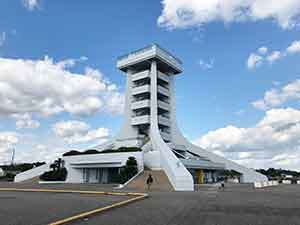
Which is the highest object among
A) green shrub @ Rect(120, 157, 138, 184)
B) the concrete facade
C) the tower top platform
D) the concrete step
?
the tower top platform

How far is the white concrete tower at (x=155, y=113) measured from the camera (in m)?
46.0

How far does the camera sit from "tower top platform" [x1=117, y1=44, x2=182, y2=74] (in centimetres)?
4938

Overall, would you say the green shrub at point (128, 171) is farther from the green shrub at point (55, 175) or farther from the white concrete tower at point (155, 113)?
the green shrub at point (55, 175)

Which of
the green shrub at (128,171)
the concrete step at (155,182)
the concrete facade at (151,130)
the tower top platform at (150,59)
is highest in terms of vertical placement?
the tower top platform at (150,59)

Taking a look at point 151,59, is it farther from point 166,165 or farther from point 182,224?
point 182,224

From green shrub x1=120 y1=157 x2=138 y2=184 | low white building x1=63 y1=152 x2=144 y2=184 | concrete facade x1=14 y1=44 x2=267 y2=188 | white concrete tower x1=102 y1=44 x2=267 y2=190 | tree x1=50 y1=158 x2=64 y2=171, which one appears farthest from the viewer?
white concrete tower x1=102 y1=44 x2=267 y2=190

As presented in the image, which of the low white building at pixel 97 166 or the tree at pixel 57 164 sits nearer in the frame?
the low white building at pixel 97 166

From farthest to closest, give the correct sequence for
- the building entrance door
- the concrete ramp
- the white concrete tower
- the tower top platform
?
1. the tower top platform
2. the white concrete tower
3. the concrete ramp
4. the building entrance door

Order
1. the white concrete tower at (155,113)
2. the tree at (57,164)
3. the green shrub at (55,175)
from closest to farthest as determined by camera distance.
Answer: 1. the green shrub at (55,175)
2. the tree at (57,164)
3. the white concrete tower at (155,113)

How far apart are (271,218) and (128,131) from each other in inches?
1693

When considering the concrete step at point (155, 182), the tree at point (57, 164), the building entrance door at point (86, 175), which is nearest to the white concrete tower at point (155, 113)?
the building entrance door at point (86, 175)

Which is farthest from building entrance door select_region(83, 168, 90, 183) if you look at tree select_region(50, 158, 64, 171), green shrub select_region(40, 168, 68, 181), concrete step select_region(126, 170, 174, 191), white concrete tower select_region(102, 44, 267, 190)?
concrete step select_region(126, 170, 174, 191)

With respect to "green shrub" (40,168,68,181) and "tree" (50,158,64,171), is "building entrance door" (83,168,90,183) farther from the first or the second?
"tree" (50,158,64,171)

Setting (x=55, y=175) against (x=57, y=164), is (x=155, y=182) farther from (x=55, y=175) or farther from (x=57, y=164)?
(x=57, y=164)
